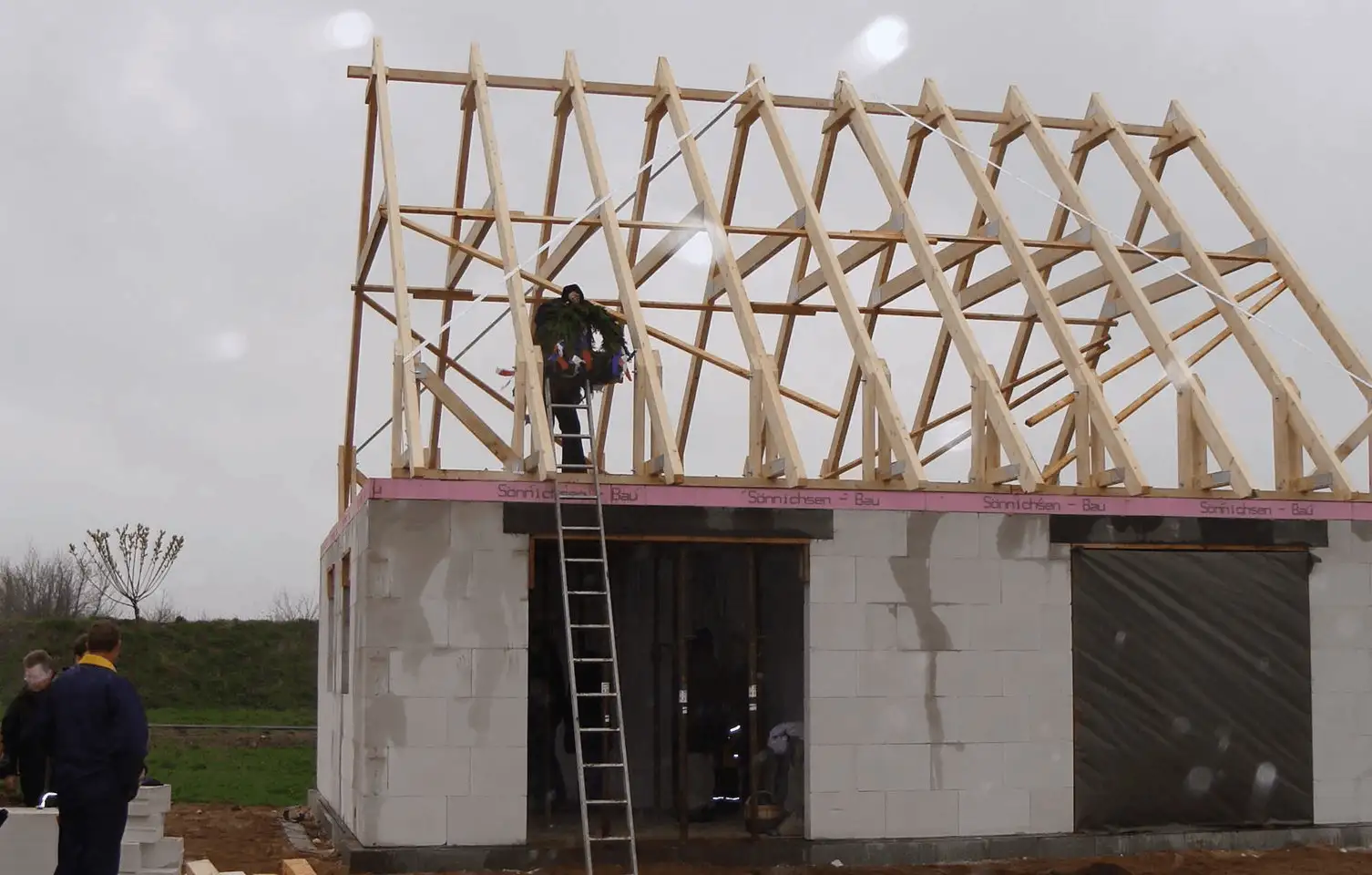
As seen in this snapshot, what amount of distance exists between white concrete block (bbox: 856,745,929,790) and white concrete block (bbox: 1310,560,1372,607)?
3.09 m

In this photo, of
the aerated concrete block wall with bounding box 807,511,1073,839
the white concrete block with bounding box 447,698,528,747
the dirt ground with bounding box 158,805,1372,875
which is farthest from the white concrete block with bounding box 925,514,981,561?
the white concrete block with bounding box 447,698,528,747

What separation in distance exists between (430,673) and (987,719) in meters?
3.55

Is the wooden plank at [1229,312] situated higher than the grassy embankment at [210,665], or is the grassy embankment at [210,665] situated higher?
the wooden plank at [1229,312]

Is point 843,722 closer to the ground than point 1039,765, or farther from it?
farther from it

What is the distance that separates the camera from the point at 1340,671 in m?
11.4

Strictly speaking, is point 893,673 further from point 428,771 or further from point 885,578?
point 428,771

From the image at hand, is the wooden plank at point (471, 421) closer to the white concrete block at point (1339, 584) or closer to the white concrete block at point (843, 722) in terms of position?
the white concrete block at point (843, 722)

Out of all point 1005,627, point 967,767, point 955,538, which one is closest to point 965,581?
point 955,538

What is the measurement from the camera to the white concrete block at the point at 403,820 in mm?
9625

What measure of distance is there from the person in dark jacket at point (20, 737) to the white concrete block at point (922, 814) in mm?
5022

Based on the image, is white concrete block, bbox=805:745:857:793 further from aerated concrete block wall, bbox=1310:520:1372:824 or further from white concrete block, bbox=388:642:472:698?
aerated concrete block wall, bbox=1310:520:1372:824

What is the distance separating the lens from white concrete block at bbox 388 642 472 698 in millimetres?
9766

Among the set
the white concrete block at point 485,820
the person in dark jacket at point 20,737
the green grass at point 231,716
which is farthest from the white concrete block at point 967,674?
the green grass at point 231,716

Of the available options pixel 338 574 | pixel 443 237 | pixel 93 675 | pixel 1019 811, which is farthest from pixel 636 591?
pixel 93 675
